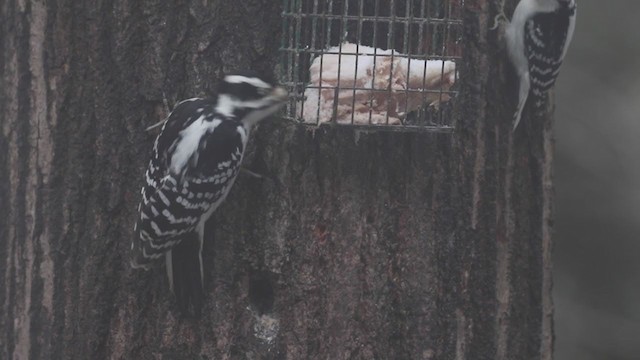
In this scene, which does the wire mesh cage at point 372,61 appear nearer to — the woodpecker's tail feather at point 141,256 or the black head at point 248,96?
the black head at point 248,96

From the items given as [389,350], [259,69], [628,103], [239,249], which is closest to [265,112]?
[259,69]

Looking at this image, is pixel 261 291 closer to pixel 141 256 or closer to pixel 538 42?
pixel 141 256

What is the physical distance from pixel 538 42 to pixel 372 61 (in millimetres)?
1727

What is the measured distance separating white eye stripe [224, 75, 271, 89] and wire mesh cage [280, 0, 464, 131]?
0.21 meters

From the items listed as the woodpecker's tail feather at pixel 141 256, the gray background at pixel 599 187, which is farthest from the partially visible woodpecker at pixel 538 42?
the gray background at pixel 599 187

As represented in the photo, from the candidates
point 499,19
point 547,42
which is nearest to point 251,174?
point 499,19

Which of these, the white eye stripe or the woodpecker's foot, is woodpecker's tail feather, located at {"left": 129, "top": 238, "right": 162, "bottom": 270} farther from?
the woodpecker's foot

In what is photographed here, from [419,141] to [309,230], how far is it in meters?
0.56

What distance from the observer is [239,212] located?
17.4ft

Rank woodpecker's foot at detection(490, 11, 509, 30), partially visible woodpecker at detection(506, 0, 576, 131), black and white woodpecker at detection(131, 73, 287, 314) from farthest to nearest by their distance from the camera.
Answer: partially visible woodpecker at detection(506, 0, 576, 131)
woodpecker's foot at detection(490, 11, 509, 30)
black and white woodpecker at detection(131, 73, 287, 314)

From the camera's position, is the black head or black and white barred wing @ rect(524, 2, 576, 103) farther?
black and white barred wing @ rect(524, 2, 576, 103)

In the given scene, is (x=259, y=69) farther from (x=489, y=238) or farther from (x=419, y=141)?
(x=489, y=238)

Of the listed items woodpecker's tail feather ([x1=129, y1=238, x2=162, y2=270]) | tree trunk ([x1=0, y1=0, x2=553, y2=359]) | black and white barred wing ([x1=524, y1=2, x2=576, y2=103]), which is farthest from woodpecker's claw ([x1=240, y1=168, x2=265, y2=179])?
black and white barred wing ([x1=524, y1=2, x2=576, y2=103])

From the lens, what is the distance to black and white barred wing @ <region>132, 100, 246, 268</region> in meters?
5.13
